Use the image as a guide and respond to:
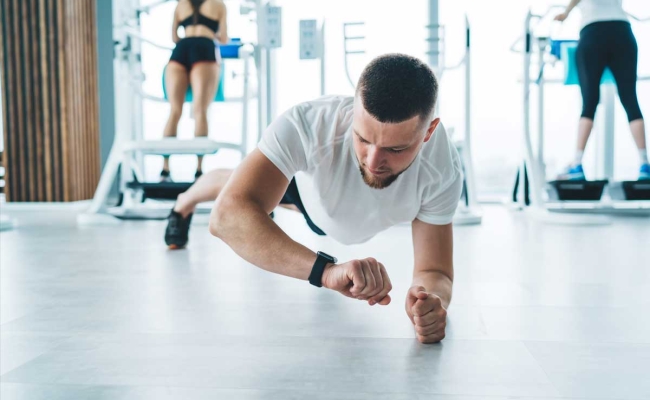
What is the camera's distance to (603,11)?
3045mm

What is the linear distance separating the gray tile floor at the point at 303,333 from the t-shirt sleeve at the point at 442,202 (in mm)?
229

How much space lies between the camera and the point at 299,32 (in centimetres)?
354

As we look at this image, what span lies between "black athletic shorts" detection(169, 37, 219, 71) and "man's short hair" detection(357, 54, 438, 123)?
259 cm

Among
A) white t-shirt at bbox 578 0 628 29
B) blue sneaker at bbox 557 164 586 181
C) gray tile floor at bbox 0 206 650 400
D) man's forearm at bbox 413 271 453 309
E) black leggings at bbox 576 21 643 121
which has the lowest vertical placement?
gray tile floor at bbox 0 206 650 400

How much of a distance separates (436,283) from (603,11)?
267 centimetres

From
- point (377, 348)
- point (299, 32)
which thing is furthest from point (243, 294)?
point (299, 32)

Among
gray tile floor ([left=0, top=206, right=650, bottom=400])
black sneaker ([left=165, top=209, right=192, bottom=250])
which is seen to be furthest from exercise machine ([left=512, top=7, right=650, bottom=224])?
black sneaker ([left=165, top=209, right=192, bottom=250])

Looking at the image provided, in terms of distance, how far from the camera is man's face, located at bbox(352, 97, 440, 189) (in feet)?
3.18

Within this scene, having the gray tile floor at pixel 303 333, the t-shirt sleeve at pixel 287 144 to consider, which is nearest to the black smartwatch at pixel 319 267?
the gray tile floor at pixel 303 333

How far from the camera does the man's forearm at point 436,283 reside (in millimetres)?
1098

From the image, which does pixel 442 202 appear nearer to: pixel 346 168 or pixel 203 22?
pixel 346 168

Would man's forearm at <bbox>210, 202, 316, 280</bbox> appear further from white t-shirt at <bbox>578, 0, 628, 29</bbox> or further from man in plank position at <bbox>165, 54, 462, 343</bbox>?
white t-shirt at <bbox>578, 0, 628, 29</bbox>

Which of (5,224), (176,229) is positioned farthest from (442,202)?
(5,224)

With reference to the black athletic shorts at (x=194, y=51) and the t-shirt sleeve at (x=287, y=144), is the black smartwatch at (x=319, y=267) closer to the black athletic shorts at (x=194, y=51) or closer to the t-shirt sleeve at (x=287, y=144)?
the t-shirt sleeve at (x=287, y=144)
